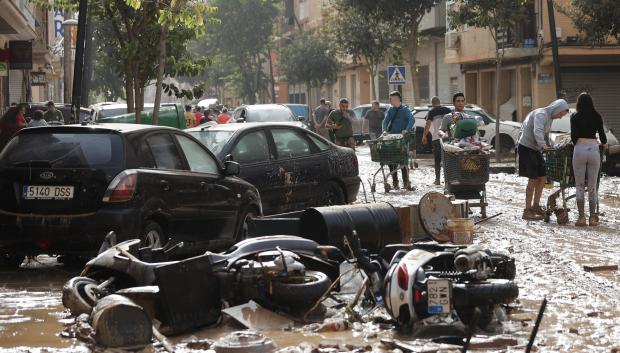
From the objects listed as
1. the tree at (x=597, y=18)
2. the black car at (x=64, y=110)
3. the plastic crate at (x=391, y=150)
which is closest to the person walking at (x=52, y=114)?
the black car at (x=64, y=110)

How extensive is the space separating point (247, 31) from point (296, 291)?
79576 millimetres

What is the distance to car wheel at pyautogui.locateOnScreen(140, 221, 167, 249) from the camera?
11.0m

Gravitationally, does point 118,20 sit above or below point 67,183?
above

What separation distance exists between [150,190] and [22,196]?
3.92ft

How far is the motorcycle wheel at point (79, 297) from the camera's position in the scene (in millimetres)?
8617

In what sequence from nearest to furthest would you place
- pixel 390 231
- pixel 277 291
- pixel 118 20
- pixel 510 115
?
pixel 277 291, pixel 390 231, pixel 118 20, pixel 510 115

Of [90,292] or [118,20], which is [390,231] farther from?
[118,20]

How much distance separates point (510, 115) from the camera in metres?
45.7

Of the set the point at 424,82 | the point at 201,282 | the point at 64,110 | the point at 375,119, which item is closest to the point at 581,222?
the point at 201,282

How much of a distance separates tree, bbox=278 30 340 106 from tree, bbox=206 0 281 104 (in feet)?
41.0

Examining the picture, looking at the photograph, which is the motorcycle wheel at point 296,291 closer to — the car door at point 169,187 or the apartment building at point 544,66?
the car door at point 169,187

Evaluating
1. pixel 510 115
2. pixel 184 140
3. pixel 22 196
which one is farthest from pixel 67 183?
pixel 510 115

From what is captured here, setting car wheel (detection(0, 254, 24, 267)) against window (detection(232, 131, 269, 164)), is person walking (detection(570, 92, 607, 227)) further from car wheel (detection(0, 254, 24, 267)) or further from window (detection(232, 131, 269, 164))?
car wheel (detection(0, 254, 24, 267))

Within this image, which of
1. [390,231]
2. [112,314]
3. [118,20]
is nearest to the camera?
[112,314]
